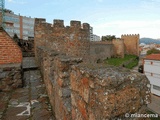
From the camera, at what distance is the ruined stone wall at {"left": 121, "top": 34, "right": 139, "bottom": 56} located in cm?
4931

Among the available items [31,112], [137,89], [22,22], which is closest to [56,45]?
[31,112]

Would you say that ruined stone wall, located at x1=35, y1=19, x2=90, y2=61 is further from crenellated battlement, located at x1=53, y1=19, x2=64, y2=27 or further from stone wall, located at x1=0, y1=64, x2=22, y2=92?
stone wall, located at x1=0, y1=64, x2=22, y2=92

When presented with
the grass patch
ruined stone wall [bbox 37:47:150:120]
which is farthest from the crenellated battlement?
the grass patch

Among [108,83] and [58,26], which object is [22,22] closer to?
[58,26]

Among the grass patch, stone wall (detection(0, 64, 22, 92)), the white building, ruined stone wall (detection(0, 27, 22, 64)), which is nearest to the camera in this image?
stone wall (detection(0, 64, 22, 92))

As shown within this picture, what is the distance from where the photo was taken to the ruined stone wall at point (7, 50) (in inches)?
204

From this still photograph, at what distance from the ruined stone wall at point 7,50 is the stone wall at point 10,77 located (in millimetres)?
168

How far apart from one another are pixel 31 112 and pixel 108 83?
2620mm

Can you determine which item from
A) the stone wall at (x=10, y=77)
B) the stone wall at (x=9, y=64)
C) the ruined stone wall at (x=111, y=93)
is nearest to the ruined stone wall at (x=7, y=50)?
the stone wall at (x=9, y=64)

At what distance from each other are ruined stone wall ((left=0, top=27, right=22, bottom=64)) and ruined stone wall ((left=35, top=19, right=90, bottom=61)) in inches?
194

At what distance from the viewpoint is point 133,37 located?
4950 centimetres

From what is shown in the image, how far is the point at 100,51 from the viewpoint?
3938 centimetres

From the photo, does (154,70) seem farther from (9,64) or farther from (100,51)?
(9,64)

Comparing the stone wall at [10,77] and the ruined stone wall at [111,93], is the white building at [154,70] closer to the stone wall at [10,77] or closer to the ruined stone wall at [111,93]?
the stone wall at [10,77]
